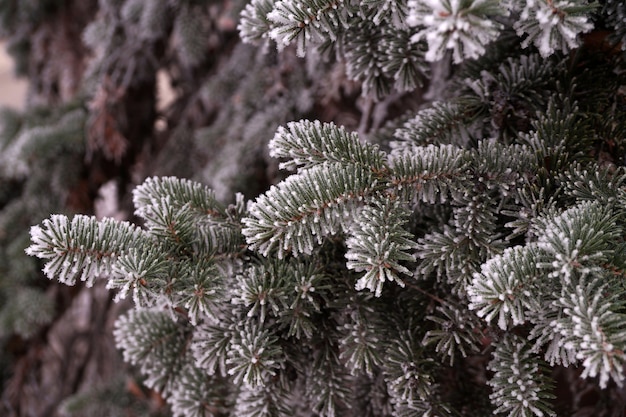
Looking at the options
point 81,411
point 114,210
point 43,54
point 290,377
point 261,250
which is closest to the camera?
→ point 261,250

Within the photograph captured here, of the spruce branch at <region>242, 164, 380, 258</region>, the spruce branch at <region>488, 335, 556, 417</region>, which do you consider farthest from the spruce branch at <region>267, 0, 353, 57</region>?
the spruce branch at <region>488, 335, 556, 417</region>

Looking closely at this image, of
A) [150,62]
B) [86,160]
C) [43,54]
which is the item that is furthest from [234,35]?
[43,54]

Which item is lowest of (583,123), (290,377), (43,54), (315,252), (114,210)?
(290,377)

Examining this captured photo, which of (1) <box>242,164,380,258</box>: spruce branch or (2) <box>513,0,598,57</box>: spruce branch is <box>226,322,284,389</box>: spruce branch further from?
(2) <box>513,0,598,57</box>: spruce branch

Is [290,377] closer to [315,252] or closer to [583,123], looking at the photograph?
[315,252]

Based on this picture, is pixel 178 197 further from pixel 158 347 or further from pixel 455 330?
pixel 455 330

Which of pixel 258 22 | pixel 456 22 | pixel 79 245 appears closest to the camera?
pixel 456 22

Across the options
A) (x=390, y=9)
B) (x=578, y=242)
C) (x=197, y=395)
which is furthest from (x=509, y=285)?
(x=197, y=395)

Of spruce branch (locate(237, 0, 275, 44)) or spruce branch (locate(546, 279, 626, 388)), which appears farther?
spruce branch (locate(237, 0, 275, 44))
